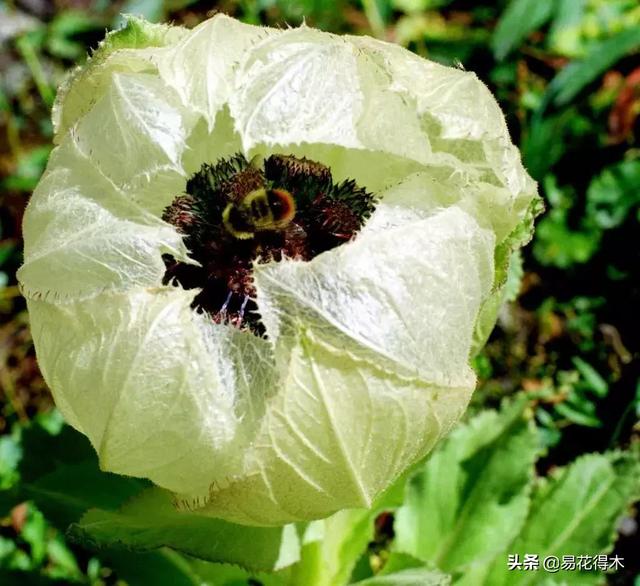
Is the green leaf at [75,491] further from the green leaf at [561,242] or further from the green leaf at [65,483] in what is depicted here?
the green leaf at [561,242]

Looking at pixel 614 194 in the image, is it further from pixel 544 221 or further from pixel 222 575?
pixel 222 575

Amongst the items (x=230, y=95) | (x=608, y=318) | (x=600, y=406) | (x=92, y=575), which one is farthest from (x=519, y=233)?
(x=92, y=575)

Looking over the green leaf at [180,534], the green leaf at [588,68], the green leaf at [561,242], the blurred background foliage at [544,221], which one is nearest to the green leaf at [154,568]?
the blurred background foliage at [544,221]

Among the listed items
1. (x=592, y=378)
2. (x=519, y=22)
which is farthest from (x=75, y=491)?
(x=519, y=22)

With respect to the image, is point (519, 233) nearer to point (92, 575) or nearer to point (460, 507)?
point (460, 507)

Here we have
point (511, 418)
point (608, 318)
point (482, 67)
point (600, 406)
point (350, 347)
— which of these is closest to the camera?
point (350, 347)
